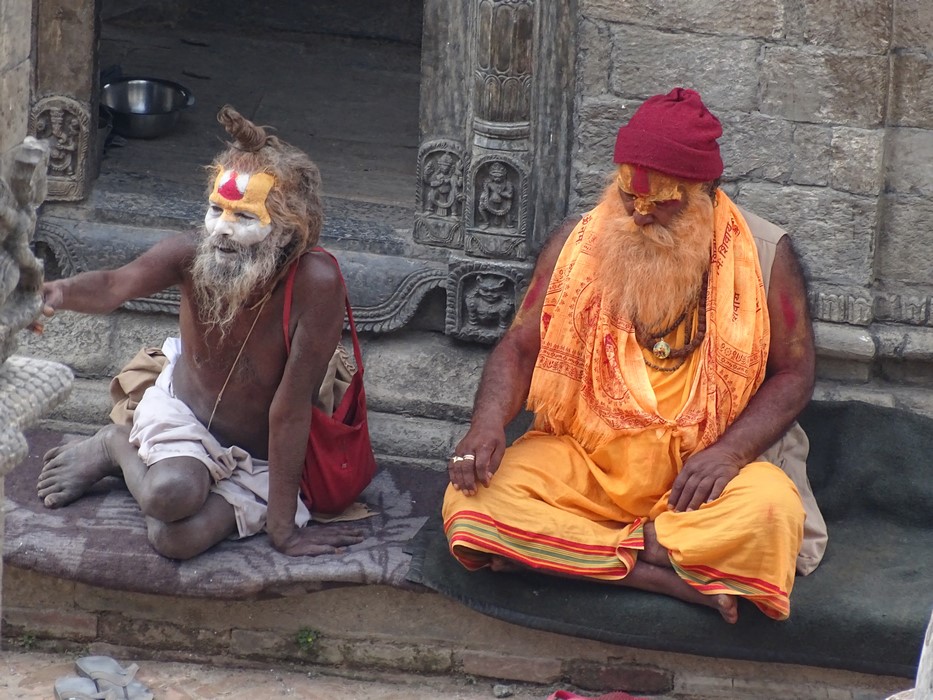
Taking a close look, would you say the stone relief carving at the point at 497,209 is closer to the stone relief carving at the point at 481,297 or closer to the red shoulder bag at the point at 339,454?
the stone relief carving at the point at 481,297

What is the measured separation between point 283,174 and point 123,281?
0.57 metres

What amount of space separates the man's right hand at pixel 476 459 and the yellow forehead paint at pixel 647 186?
809mm

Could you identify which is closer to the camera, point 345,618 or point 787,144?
point 345,618

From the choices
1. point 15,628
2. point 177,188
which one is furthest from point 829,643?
point 177,188

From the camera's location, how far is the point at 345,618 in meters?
4.48

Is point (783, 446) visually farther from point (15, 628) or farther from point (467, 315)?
point (15, 628)

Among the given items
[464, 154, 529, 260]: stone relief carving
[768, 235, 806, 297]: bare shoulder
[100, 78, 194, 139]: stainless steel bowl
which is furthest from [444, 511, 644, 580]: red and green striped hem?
[100, 78, 194, 139]: stainless steel bowl

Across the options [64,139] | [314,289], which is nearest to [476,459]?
[314,289]

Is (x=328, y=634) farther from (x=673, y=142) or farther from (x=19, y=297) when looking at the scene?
(x=19, y=297)

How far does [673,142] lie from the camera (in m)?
4.13

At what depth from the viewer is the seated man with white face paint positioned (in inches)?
167

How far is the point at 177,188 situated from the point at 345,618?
215 cm

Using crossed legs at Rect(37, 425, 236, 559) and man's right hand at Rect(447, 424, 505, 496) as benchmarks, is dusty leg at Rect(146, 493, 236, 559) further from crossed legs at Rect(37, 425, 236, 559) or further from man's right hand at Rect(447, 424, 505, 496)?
man's right hand at Rect(447, 424, 505, 496)

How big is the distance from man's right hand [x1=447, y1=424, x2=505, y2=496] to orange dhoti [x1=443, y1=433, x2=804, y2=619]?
38 mm
